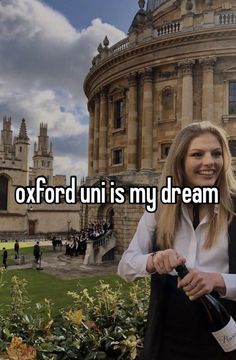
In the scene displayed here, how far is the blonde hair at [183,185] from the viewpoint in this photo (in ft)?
8.54

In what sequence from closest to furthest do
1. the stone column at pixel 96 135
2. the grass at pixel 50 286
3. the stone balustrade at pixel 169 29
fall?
the grass at pixel 50 286 < the stone balustrade at pixel 169 29 < the stone column at pixel 96 135

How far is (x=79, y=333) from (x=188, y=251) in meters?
2.66

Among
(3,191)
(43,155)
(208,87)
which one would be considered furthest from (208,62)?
(43,155)

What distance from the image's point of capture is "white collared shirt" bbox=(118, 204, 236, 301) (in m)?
2.54

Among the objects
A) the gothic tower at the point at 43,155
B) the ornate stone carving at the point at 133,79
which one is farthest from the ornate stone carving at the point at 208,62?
the gothic tower at the point at 43,155

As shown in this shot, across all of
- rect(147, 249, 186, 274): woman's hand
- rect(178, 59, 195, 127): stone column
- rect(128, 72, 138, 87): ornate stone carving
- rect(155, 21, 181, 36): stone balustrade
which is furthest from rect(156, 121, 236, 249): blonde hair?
rect(128, 72, 138, 87): ornate stone carving

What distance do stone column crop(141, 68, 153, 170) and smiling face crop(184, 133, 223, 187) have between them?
89.2 ft

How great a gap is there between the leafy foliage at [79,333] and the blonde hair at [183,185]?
78.3 inches

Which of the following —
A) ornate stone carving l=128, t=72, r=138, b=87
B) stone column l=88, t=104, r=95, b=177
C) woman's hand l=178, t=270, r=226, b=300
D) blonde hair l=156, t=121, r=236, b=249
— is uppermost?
ornate stone carving l=128, t=72, r=138, b=87

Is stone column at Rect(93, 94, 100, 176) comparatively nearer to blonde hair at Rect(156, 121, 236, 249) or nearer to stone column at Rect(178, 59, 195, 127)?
stone column at Rect(178, 59, 195, 127)

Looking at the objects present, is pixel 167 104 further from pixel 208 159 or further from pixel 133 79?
pixel 208 159

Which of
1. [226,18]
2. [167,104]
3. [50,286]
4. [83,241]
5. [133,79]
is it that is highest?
[226,18]

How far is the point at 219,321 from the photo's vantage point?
2301 mm

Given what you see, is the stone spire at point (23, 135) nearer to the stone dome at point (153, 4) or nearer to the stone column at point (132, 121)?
the stone dome at point (153, 4)
